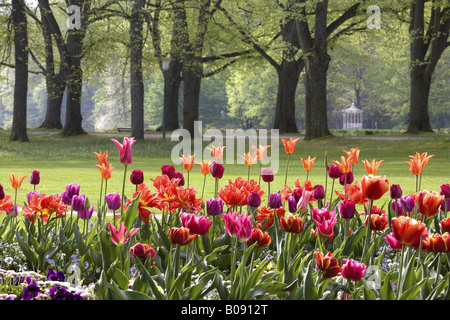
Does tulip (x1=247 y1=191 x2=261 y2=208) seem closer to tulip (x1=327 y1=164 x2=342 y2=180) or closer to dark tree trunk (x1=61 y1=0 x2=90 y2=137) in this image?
tulip (x1=327 y1=164 x2=342 y2=180)

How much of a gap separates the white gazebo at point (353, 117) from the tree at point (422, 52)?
34.8 metres

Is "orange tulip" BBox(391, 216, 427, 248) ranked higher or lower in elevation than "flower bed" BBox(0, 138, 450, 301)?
higher

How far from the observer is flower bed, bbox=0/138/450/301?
277cm

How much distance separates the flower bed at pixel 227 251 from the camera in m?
2.77

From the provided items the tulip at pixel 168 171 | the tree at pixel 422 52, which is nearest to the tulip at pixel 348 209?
the tulip at pixel 168 171

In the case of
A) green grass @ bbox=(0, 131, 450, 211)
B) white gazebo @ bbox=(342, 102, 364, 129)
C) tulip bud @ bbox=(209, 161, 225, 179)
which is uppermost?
white gazebo @ bbox=(342, 102, 364, 129)

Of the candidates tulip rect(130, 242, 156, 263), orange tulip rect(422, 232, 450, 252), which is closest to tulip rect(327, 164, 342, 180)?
orange tulip rect(422, 232, 450, 252)

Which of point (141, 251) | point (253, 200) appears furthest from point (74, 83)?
point (141, 251)

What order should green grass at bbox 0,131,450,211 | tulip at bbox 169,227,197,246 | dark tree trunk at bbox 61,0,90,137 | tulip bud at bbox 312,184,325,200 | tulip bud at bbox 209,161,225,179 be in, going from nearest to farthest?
tulip at bbox 169,227,197,246 < tulip bud at bbox 209,161,225,179 < tulip bud at bbox 312,184,325,200 < green grass at bbox 0,131,450,211 < dark tree trunk at bbox 61,0,90,137

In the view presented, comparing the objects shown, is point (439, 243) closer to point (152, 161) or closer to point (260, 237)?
point (260, 237)

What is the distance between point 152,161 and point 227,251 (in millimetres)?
16211

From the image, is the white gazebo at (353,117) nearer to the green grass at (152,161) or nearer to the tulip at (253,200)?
the green grass at (152,161)

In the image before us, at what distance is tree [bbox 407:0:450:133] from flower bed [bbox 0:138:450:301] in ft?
Result: 80.5

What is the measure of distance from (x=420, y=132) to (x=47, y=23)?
757 inches
